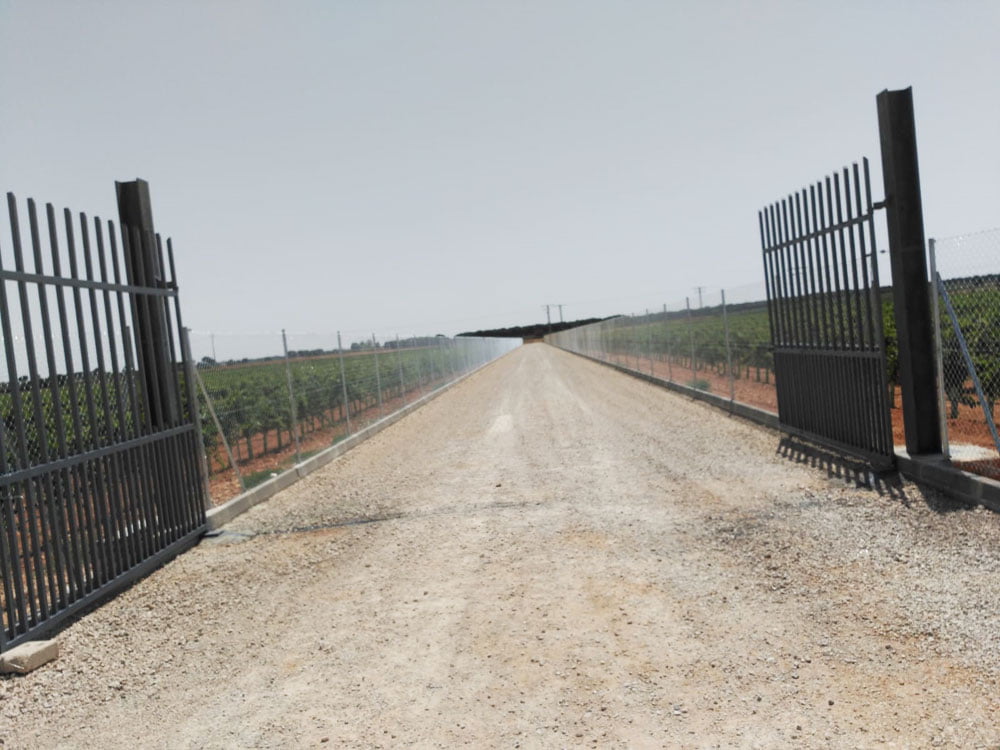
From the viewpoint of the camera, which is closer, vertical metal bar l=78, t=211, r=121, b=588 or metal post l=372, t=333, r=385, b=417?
vertical metal bar l=78, t=211, r=121, b=588

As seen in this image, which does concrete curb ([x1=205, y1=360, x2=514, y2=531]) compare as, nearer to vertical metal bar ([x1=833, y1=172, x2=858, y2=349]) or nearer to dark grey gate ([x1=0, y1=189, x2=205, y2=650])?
dark grey gate ([x1=0, y1=189, x2=205, y2=650])

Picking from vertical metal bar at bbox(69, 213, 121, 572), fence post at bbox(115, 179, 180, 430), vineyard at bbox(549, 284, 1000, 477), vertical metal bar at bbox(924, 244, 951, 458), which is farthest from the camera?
vineyard at bbox(549, 284, 1000, 477)

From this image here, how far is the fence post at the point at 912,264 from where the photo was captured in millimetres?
8047

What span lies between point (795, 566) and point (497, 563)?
2205 millimetres

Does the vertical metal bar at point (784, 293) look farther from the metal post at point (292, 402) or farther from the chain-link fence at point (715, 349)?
the metal post at point (292, 402)

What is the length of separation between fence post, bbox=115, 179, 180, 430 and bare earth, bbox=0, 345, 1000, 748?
4.93 feet

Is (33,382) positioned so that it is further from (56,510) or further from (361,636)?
(361,636)

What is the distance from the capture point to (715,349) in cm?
1762

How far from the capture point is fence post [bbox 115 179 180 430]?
25.0 feet

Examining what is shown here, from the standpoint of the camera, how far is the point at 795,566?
5586 mm

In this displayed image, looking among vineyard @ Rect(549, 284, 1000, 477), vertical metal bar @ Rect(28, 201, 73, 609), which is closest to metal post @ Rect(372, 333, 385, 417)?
vineyard @ Rect(549, 284, 1000, 477)

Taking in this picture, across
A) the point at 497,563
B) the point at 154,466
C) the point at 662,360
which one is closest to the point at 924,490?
the point at 497,563

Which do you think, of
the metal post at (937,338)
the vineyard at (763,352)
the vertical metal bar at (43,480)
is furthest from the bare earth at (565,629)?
the vineyard at (763,352)

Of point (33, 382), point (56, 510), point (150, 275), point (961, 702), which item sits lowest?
point (961, 702)
